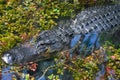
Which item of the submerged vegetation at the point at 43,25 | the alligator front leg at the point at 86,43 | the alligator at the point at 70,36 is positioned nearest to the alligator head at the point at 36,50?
the alligator at the point at 70,36

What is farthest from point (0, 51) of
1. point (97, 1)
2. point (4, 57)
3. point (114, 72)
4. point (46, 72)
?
point (97, 1)

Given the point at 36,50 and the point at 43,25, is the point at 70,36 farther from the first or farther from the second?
the point at 36,50

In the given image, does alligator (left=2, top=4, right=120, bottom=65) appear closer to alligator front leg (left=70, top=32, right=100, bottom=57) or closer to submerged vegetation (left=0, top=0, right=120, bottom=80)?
alligator front leg (left=70, top=32, right=100, bottom=57)

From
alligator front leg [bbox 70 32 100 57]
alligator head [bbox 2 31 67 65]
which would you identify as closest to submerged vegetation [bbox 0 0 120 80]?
alligator head [bbox 2 31 67 65]

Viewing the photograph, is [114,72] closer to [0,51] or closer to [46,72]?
[46,72]

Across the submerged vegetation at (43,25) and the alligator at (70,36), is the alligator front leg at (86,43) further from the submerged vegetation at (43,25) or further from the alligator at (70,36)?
the submerged vegetation at (43,25)

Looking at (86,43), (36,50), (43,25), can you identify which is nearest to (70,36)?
(86,43)
